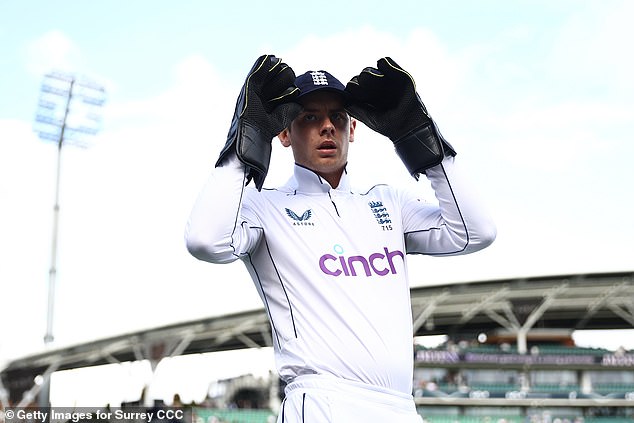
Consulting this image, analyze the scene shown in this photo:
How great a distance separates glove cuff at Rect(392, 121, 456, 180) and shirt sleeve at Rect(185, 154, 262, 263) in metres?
0.64

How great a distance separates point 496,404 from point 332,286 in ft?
94.3

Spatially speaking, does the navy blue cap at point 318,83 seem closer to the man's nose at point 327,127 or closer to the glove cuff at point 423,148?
the man's nose at point 327,127

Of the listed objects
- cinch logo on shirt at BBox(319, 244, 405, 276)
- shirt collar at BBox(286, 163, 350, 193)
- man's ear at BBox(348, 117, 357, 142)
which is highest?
man's ear at BBox(348, 117, 357, 142)

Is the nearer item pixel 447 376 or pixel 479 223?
pixel 479 223

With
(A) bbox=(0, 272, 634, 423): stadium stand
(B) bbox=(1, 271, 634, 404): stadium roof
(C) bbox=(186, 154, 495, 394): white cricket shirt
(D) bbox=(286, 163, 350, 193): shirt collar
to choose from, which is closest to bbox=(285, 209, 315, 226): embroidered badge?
(C) bbox=(186, 154, 495, 394): white cricket shirt

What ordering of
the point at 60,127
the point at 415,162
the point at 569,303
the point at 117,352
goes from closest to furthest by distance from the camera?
the point at 415,162 → the point at 60,127 → the point at 117,352 → the point at 569,303

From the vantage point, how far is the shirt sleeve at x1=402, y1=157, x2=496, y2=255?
10.2ft

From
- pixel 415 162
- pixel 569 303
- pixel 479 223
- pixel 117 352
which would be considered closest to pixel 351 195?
pixel 415 162

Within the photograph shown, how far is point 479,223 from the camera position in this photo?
10.3 feet

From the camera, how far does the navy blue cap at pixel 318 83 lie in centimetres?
304

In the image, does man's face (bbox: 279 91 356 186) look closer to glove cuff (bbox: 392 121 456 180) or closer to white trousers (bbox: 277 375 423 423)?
glove cuff (bbox: 392 121 456 180)

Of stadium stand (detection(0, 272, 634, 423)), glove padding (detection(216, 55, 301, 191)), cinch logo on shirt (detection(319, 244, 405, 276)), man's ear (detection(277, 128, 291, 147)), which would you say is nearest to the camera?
glove padding (detection(216, 55, 301, 191))

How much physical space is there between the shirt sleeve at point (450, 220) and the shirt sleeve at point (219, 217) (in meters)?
0.74

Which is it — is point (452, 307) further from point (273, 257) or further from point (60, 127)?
point (273, 257)
